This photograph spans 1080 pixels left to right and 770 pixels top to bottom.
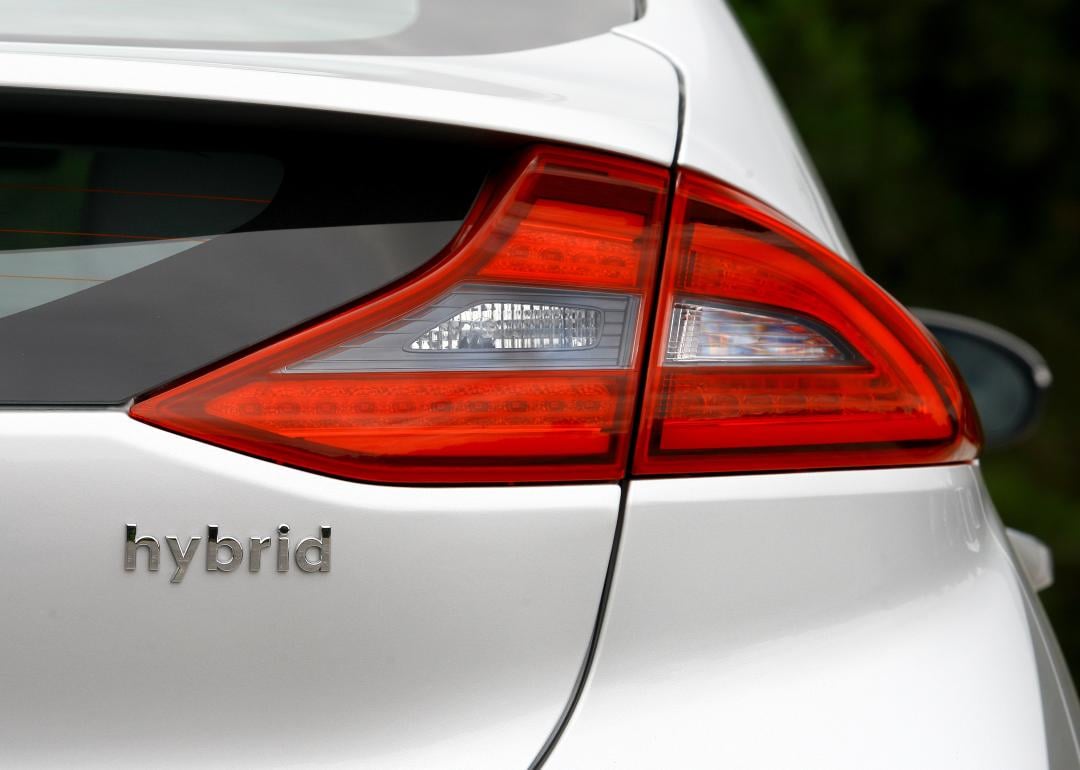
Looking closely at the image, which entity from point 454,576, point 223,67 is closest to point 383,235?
point 223,67

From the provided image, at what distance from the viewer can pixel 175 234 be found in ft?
3.34

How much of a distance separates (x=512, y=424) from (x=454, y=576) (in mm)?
140

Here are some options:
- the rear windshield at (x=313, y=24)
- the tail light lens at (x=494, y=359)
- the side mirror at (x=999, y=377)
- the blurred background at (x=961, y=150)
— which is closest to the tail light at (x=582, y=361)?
the tail light lens at (x=494, y=359)

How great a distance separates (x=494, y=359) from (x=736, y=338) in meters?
0.22

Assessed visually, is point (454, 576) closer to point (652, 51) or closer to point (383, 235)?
point (383, 235)

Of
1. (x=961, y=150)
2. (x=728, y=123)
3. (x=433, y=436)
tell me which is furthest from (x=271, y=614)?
(x=961, y=150)

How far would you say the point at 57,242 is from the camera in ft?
3.34

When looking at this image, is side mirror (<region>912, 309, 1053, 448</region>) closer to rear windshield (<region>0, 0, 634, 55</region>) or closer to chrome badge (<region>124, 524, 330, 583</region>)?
rear windshield (<region>0, 0, 634, 55</region>)

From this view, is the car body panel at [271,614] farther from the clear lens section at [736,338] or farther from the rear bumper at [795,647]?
the clear lens section at [736,338]

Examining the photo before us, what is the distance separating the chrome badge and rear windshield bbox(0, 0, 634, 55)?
0.41 meters

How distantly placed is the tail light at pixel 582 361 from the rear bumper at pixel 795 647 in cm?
5

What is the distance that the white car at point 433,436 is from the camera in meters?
0.99

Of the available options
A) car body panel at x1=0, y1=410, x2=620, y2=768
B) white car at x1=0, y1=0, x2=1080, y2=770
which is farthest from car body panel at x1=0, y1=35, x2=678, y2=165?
car body panel at x1=0, y1=410, x2=620, y2=768

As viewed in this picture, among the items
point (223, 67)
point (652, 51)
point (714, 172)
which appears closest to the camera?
point (223, 67)
